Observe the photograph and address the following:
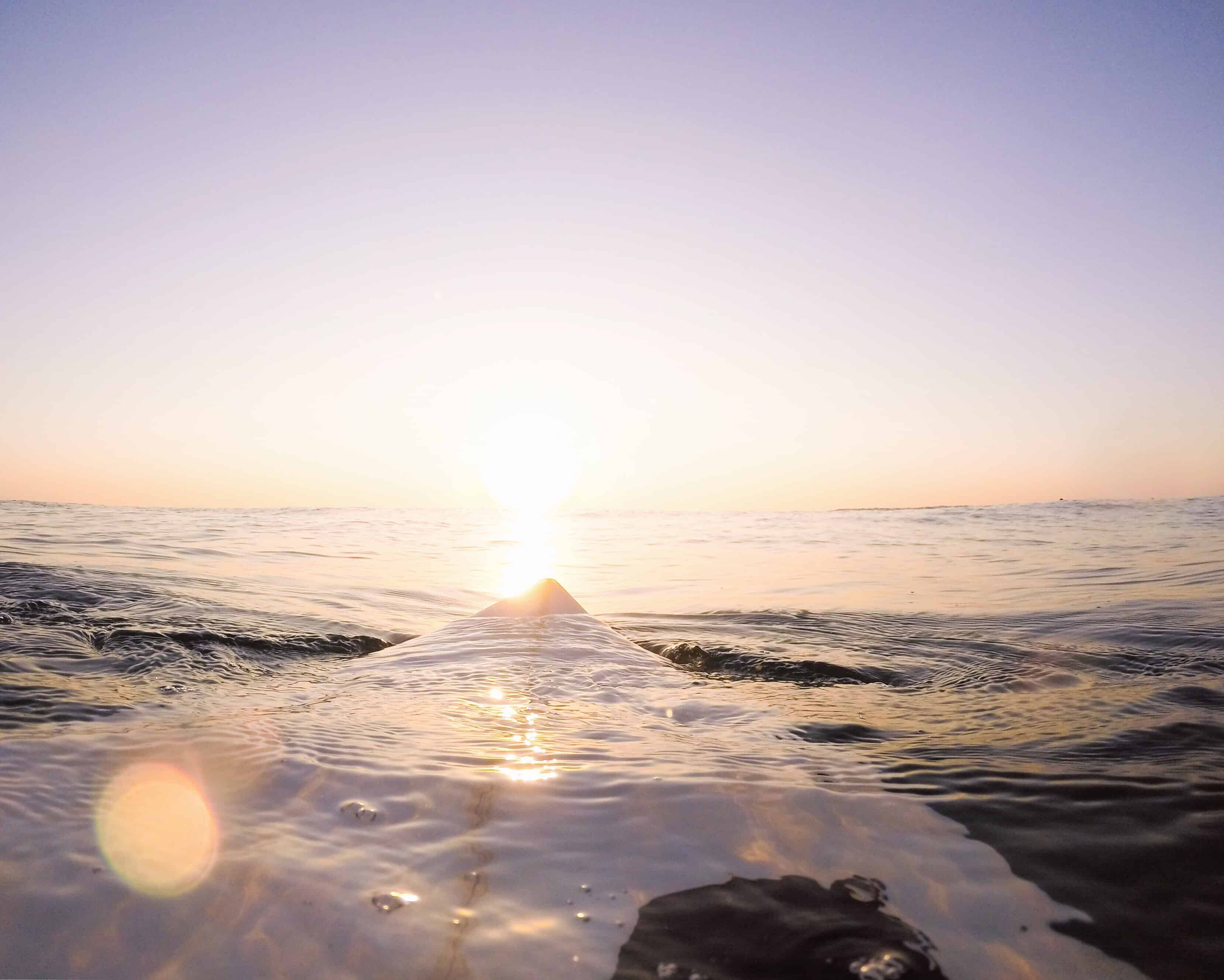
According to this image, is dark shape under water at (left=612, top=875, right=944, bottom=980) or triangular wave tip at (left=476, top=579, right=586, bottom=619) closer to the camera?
dark shape under water at (left=612, top=875, right=944, bottom=980)

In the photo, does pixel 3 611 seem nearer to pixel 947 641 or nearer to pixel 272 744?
pixel 272 744

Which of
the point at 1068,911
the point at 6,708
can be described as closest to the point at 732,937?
the point at 1068,911

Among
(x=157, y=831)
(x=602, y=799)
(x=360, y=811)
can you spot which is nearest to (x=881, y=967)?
(x=602, y=799)

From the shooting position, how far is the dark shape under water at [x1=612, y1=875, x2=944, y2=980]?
138 centimetres

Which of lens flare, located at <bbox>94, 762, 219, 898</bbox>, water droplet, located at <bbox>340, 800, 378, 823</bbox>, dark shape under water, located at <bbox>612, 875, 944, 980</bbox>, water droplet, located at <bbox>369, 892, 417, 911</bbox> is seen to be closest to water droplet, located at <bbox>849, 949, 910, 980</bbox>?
dark shape under water, located at <bbox>612, 875, 944, 980</bbox>

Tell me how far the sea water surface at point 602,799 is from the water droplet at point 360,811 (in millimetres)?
11

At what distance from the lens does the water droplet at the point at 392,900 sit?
1532 millimetres

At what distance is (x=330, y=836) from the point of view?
6.01 ft

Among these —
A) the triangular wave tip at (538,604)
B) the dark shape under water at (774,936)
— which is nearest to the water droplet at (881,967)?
the dark shape under water at (774,936)

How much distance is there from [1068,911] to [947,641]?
165 inches

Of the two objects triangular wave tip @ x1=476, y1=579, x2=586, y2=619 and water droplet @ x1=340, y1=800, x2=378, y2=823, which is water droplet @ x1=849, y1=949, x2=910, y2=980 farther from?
triangular wave tip @ x1=476, y1=579, x2=586, y2=619

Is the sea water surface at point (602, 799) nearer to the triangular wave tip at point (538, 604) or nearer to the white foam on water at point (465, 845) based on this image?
the white foam on water at point (465, 845)

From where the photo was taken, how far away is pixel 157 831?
1811mm

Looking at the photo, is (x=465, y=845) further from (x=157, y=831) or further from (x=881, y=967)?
(x=881, y=967)
